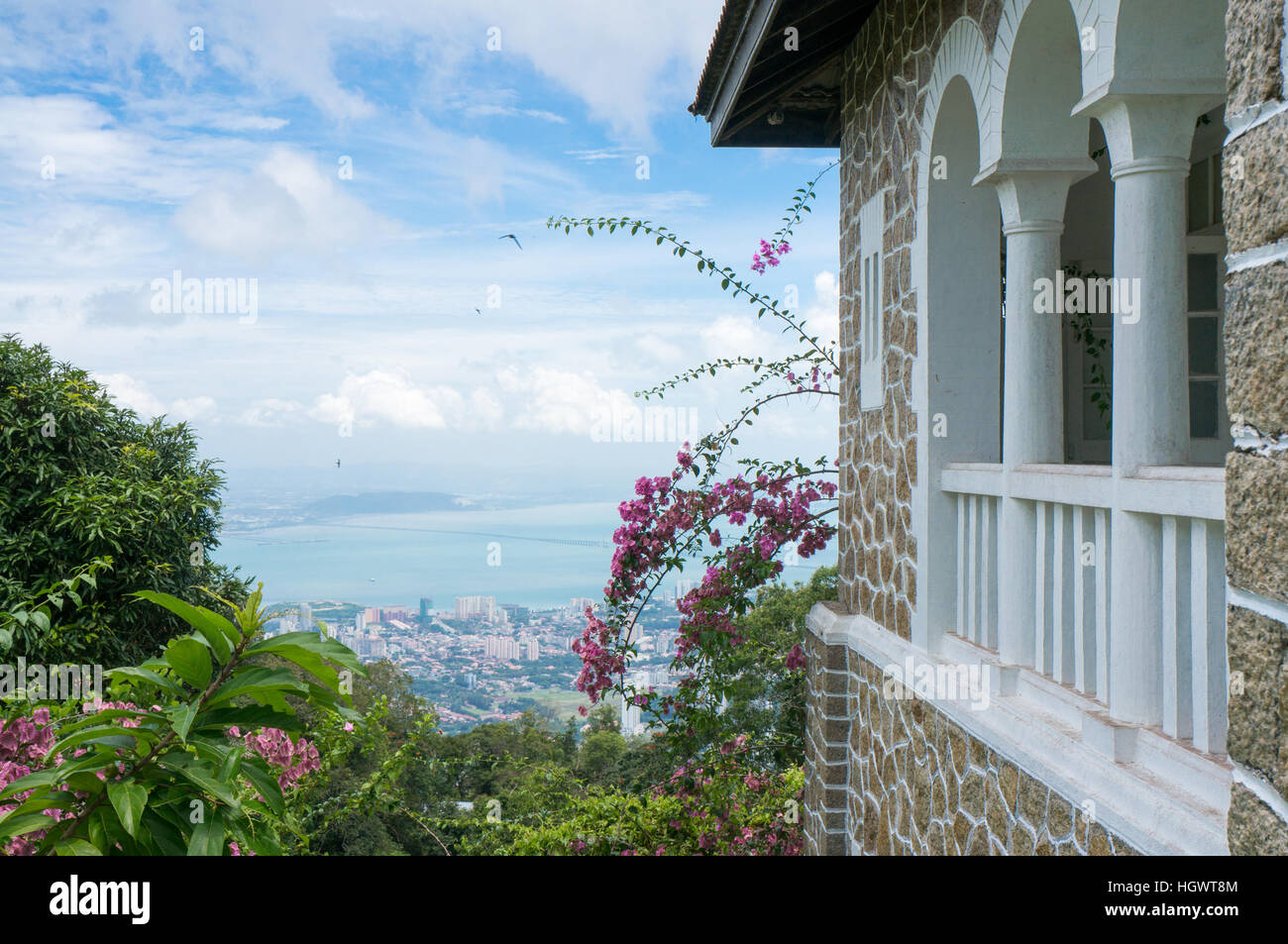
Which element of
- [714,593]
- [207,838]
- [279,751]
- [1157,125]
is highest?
[1157,125]

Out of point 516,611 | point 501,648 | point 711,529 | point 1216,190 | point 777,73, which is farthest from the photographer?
point 516,611

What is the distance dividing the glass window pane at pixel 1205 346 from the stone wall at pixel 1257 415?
3.74 meters

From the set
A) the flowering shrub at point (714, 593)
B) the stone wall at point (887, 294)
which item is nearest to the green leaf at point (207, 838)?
the stone wall at point (887, 294)

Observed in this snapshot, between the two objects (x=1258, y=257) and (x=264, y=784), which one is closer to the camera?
(x=1258, y=257)

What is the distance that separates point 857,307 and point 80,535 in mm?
8228

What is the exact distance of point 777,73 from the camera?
492 centimetres

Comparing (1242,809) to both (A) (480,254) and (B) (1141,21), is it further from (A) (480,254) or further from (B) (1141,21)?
(A) (480,254)

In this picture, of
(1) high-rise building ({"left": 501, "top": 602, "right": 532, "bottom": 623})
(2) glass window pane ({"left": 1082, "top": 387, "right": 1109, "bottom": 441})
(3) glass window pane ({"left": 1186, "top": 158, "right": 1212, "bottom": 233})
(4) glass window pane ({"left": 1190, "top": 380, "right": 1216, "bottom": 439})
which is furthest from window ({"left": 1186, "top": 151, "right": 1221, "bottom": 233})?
(1) high-rise building ({"left": 501, "top": 602, "right": 532, "bottom": 623})

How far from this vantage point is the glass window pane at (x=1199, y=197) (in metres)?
4.49

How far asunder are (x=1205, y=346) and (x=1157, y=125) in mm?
2829

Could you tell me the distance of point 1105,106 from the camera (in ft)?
7.37

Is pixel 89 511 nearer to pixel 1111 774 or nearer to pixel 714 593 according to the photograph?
pixel 714 593

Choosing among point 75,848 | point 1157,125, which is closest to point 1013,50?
point 1157,125
